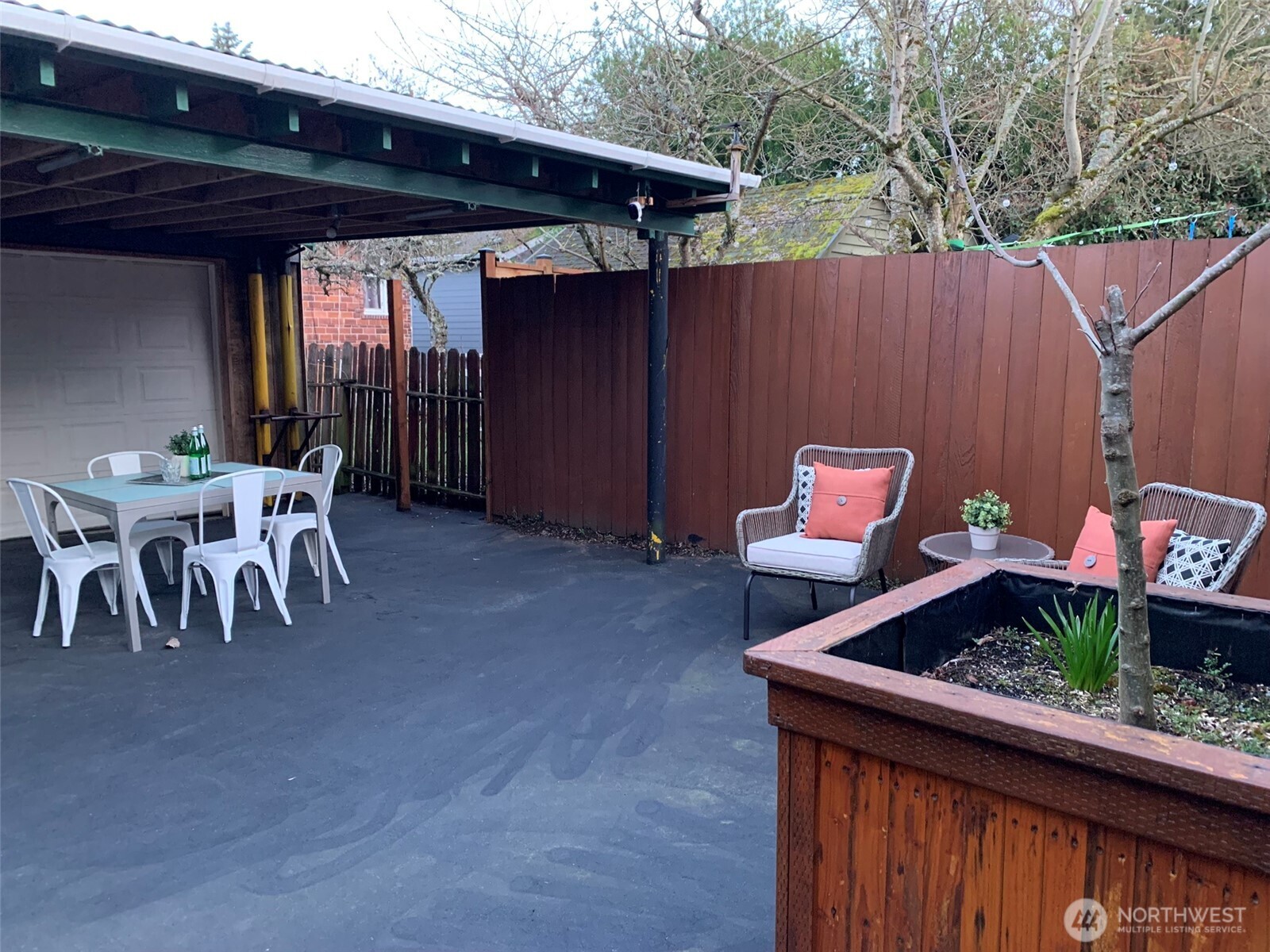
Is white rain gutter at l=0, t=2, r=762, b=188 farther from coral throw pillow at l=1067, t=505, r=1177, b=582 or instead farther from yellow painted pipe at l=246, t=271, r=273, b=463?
yellow painted pipe at l=246, t=271, r=273, b=463

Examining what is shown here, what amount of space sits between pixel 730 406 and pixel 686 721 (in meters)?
2.82

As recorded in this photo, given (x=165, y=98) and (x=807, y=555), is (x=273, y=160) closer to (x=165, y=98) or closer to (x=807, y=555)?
(x=165, y=98)

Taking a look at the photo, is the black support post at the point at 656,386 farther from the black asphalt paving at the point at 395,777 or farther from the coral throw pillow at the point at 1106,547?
the coral throw pillow at the point at 1106,547

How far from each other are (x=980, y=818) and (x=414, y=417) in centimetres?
700

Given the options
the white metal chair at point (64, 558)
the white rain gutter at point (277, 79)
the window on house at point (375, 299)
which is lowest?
the white metal chair at point (64, 558)

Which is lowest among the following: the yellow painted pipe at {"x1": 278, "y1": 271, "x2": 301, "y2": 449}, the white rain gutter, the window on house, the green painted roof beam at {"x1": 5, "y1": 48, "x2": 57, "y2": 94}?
the yellow painted pipe at {"x1": 278, "y1": 271, "x2": 301, "y2": 449}

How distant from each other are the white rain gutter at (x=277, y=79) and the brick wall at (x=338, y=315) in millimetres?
7235

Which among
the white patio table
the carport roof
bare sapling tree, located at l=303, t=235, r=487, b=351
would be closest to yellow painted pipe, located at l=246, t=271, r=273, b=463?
the carport roof

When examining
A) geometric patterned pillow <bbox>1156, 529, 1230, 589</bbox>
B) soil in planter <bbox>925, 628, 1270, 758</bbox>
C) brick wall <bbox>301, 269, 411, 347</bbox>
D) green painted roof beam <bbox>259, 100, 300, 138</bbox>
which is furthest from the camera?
brick wall <bbox>301, 269, 411, 347</bbox>

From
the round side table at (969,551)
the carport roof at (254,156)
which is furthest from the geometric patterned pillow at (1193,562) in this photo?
the carport roof at (254,156)

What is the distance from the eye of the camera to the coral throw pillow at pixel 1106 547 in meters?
3.06

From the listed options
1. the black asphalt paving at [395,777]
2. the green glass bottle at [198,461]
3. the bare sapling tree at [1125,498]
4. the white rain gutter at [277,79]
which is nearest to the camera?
the bare sapling tree at [1125,498]

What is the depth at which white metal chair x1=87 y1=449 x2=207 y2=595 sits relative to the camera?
4496 mm

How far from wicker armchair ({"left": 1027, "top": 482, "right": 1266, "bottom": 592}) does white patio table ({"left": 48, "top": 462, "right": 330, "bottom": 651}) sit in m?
3.65
